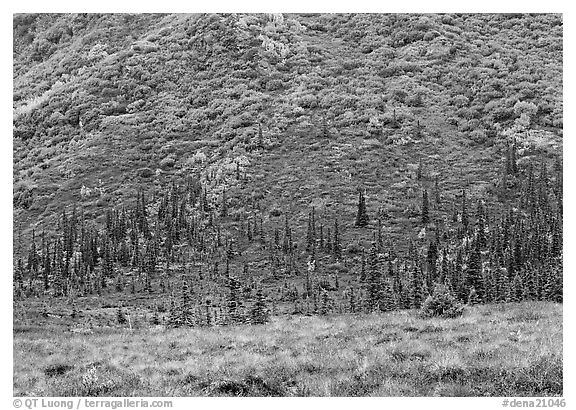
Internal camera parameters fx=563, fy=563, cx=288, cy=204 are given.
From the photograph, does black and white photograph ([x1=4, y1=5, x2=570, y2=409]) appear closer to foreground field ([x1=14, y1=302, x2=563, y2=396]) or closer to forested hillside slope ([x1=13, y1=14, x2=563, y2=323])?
foreground field ([x1=14, y1=302, x2=563, y2=396])

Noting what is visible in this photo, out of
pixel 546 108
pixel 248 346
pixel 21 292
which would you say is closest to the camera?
pixel 248 346

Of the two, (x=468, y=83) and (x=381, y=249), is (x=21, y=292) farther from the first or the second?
(x=468, y=83)

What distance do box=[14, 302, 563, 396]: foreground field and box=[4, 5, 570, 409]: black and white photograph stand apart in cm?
7

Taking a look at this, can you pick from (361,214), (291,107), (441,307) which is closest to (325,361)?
(441,307)

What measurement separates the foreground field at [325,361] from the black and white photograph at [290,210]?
0.07 metres

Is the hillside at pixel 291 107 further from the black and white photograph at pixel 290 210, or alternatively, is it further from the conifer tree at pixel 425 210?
the conifer tree at pixel 425 210

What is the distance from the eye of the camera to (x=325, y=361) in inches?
556

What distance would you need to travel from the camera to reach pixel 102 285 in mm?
38500

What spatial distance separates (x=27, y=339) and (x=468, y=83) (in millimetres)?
57158

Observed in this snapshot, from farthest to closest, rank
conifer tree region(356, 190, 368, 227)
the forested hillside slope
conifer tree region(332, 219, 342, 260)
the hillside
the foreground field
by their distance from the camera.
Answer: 1. the hillside
2. conifer tree region(356, 190, 368, 227)
3. conifer tree region(332, 219, 342, 260)
4. the forested hillside slope
5. the foreground field

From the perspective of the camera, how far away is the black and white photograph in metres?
14.1

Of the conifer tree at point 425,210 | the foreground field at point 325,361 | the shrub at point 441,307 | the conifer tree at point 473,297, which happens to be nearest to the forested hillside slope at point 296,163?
the conifer tree at point 425,210

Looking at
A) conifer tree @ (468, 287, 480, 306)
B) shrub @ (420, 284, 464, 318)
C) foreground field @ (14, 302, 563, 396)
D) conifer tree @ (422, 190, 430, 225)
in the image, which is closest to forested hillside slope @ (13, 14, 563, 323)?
conifer tree @ (422, 190, 430, 225)
